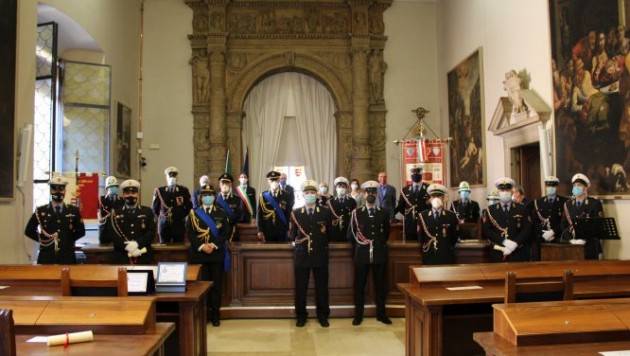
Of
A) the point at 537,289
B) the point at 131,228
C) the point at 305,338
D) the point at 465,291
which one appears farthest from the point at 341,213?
the point at 537,289

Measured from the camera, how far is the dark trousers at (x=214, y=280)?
6598 millimetres

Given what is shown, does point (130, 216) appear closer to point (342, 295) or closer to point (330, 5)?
point (342, 295)

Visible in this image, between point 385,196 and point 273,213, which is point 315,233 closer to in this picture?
point 273,213

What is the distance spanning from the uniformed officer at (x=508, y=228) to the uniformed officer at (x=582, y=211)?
64 centimetres

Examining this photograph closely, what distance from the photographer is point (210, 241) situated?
649cm

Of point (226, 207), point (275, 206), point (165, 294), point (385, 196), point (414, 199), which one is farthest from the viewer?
point (385, 196)

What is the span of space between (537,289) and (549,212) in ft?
14.5

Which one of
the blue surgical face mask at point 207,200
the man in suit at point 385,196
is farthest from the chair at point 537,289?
the man in suit at point 385,196

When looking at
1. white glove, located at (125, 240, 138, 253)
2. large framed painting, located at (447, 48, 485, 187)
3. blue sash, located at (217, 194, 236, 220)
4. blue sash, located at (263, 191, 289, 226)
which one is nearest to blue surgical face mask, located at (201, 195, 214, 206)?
white glove, located at (125, 240, 138, 253)

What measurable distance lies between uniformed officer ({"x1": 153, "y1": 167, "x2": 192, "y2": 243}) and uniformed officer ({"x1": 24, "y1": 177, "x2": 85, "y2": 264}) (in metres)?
2.00

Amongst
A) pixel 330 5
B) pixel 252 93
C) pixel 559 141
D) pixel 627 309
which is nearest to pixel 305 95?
pixel 252 93

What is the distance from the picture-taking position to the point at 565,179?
7.91 metres

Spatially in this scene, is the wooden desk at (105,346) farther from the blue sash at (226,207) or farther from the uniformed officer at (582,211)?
the uniformed officer at (582,211)

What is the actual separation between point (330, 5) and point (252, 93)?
9.81 feet
